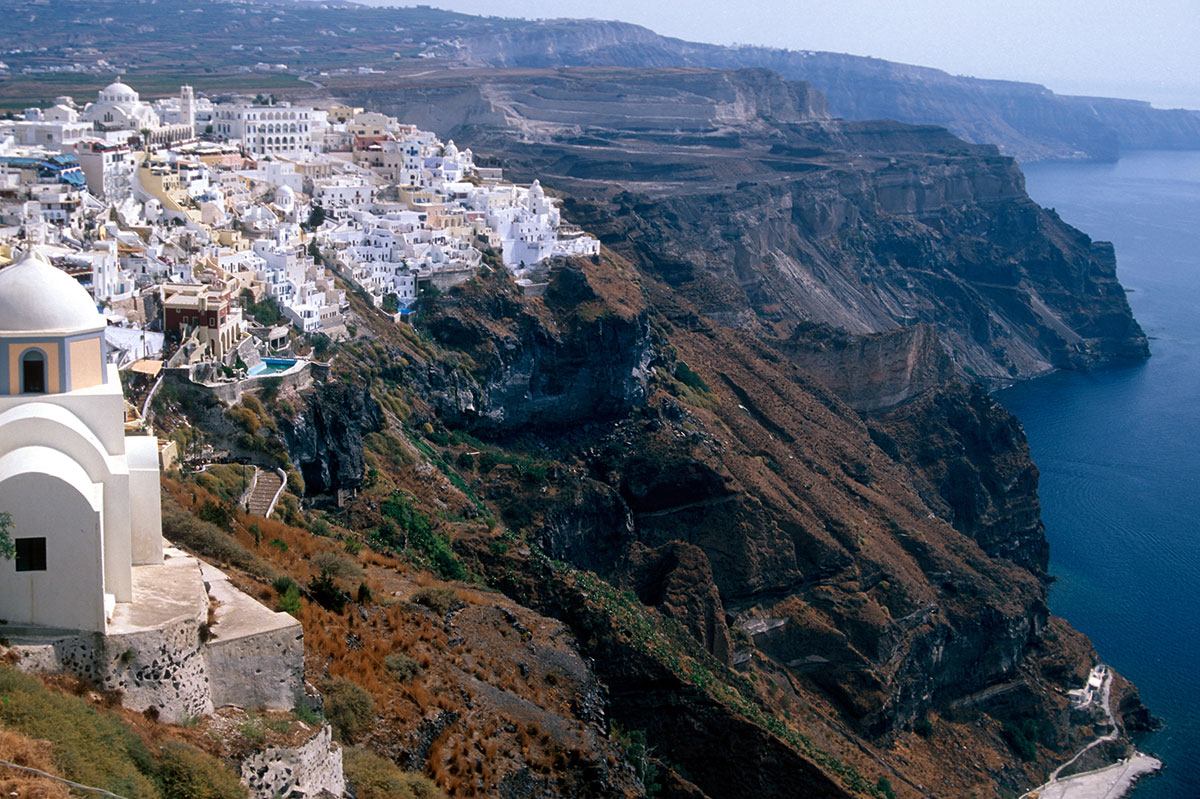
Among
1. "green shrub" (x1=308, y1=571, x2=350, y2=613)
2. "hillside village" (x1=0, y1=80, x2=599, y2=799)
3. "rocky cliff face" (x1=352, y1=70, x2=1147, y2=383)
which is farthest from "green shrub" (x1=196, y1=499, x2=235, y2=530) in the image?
"rocky cliff face" (x1=352, y1=70, x2=1147, y2=383)

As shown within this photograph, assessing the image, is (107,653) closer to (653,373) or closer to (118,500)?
(118,500)

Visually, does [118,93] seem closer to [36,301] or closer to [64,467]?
[36,301]

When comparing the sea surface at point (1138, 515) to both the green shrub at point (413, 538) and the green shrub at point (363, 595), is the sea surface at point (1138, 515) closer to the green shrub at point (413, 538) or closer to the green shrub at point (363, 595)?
the green shrub at point (413, 538)

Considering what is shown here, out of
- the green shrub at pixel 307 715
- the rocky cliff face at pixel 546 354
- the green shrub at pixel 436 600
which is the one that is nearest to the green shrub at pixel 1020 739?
the rocky cliff face at pixel 546 354

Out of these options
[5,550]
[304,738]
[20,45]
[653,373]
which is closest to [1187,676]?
[653,373]

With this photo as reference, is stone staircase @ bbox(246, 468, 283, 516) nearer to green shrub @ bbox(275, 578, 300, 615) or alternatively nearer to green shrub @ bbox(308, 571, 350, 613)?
green shrub @ bbox(308, 571, 350, 613)
